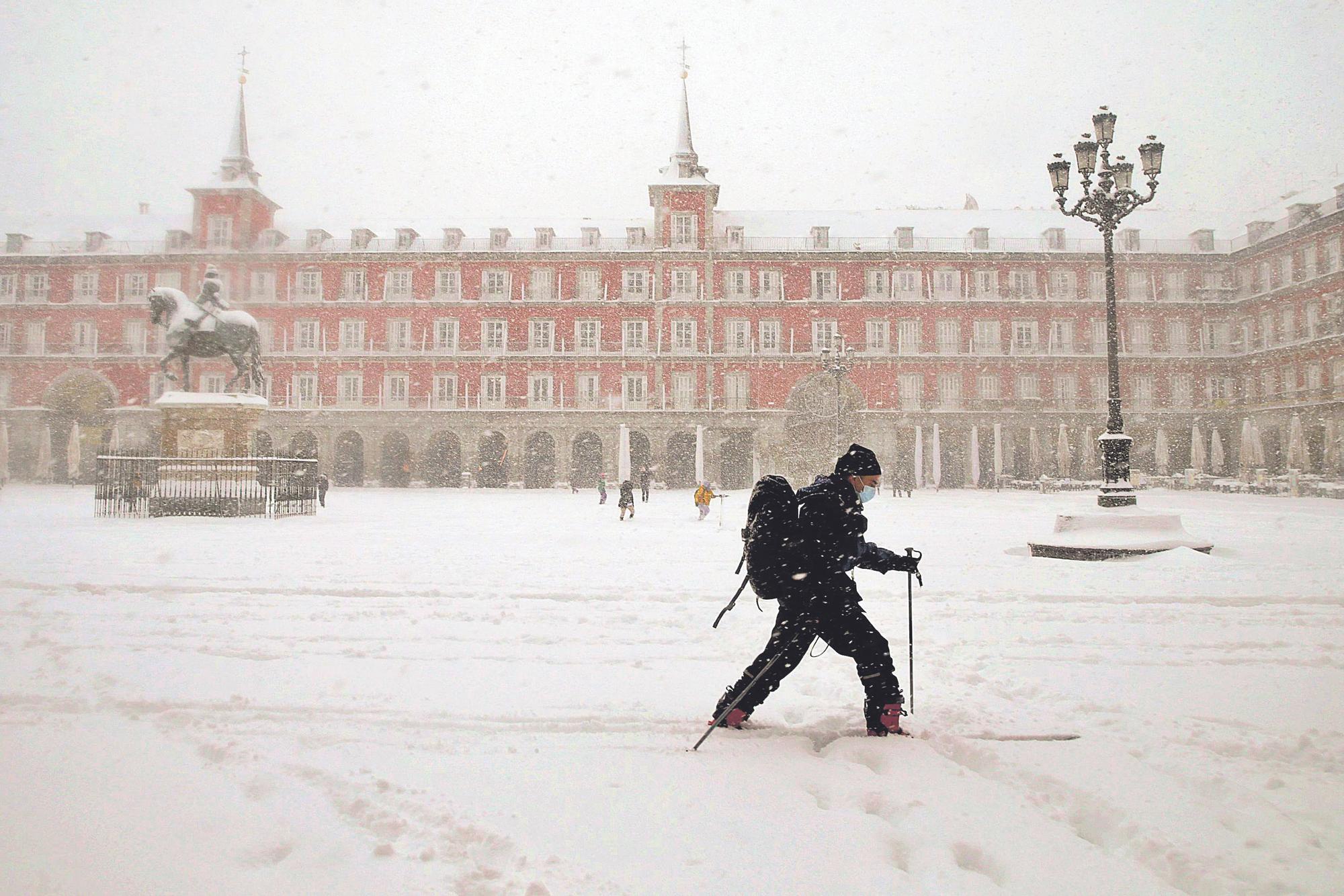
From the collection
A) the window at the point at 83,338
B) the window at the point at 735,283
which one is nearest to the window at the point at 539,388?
the window at the point at 735,283

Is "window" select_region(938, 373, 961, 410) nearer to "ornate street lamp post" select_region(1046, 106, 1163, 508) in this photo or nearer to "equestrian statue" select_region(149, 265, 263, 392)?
"ornate street lamp post" select_region(1046, 106, 1163, 508)

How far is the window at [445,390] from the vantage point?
120 feet

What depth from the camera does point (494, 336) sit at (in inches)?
1457

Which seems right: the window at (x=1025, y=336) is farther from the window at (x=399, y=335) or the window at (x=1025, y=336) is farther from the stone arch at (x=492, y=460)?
the window at (x=399, y=335)

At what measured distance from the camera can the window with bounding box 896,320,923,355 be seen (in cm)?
3525

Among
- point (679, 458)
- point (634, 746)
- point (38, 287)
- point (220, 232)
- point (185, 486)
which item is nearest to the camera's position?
point (634, 746)

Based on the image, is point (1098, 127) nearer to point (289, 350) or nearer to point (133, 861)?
point (133, 861)

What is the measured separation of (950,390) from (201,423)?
30.4 meters

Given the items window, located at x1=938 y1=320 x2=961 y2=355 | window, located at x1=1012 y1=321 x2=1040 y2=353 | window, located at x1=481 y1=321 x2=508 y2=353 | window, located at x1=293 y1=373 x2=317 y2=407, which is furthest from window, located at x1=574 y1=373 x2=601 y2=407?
window, located at x1=1012 y1=321 x2=1040 y2=353

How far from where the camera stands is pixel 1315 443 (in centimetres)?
3064

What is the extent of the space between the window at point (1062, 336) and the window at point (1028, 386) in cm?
181

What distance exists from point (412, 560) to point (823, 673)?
676 cm

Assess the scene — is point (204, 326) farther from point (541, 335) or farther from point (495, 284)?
point (495, 284)

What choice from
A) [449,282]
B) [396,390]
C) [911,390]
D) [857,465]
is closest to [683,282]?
[449,282]
